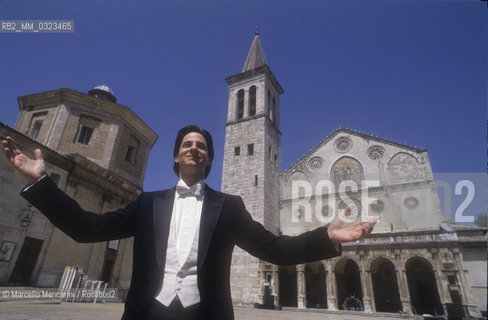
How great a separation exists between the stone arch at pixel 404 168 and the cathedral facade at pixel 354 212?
0.08 metres

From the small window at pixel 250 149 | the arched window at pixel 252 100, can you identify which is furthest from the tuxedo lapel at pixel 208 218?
the arched window at pixel 252 100

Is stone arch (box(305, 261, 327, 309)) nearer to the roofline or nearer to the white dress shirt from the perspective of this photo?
the roofline

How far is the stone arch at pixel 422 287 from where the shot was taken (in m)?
18.4

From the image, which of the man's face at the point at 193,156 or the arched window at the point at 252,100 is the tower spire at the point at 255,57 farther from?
the man's face at the point at 193,156

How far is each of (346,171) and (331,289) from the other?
11289mm

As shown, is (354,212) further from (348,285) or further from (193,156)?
(193,156)

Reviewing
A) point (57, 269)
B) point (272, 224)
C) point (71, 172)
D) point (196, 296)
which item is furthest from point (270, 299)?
point (196, 296)

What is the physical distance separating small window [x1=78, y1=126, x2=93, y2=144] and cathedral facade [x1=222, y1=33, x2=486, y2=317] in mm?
11881

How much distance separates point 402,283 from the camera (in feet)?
56.0

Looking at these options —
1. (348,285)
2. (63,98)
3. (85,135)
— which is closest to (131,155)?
(85,135)

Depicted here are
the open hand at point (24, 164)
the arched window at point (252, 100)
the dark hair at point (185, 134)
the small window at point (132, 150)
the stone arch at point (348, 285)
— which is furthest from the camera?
the arched window at point (252, 100)

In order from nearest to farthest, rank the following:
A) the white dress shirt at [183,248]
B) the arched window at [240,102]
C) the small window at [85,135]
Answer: the white dress shirt at [183,248], the small window at [85,135], the arched window at [240,102]

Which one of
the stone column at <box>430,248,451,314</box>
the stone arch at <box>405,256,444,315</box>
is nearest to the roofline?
the stone arch at <box>405,256,444,315</box>

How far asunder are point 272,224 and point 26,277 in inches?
663
